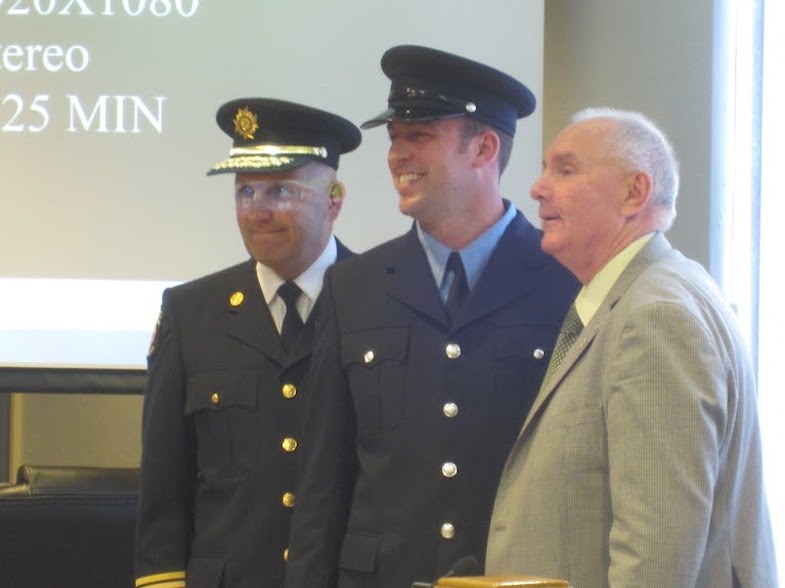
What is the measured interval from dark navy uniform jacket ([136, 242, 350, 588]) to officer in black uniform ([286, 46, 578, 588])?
19 cm

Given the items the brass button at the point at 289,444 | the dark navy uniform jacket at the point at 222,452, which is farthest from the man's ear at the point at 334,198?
the brass button at the point at 289,444

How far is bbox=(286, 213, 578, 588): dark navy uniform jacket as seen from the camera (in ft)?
8.23

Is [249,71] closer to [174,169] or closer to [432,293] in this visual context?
[174,169]

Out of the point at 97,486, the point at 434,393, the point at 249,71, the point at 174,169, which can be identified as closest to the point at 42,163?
the point at 174,169

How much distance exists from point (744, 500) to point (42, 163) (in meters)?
2.48

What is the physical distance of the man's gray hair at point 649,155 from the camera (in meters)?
2.29

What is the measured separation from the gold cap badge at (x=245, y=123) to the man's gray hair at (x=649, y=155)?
946 millimetres

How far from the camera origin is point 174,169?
13.2ft

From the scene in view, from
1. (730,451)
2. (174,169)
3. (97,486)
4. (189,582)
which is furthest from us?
(174,169)

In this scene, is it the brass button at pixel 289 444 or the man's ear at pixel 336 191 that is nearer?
the brass button at pixel 289 444

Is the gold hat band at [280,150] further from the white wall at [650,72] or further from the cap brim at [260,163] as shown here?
the white wall at [650,72]

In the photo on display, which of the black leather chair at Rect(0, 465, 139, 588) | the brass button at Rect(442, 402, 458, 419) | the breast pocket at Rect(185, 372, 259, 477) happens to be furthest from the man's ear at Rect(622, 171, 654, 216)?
the black leather chair at Rect(0, 465, 139, 588)

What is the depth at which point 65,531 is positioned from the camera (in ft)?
11.2

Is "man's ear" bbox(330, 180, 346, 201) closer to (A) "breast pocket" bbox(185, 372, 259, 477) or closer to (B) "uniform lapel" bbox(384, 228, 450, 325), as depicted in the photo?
(B) "uniform lapel" bbox(384, 228, 450, 325)
